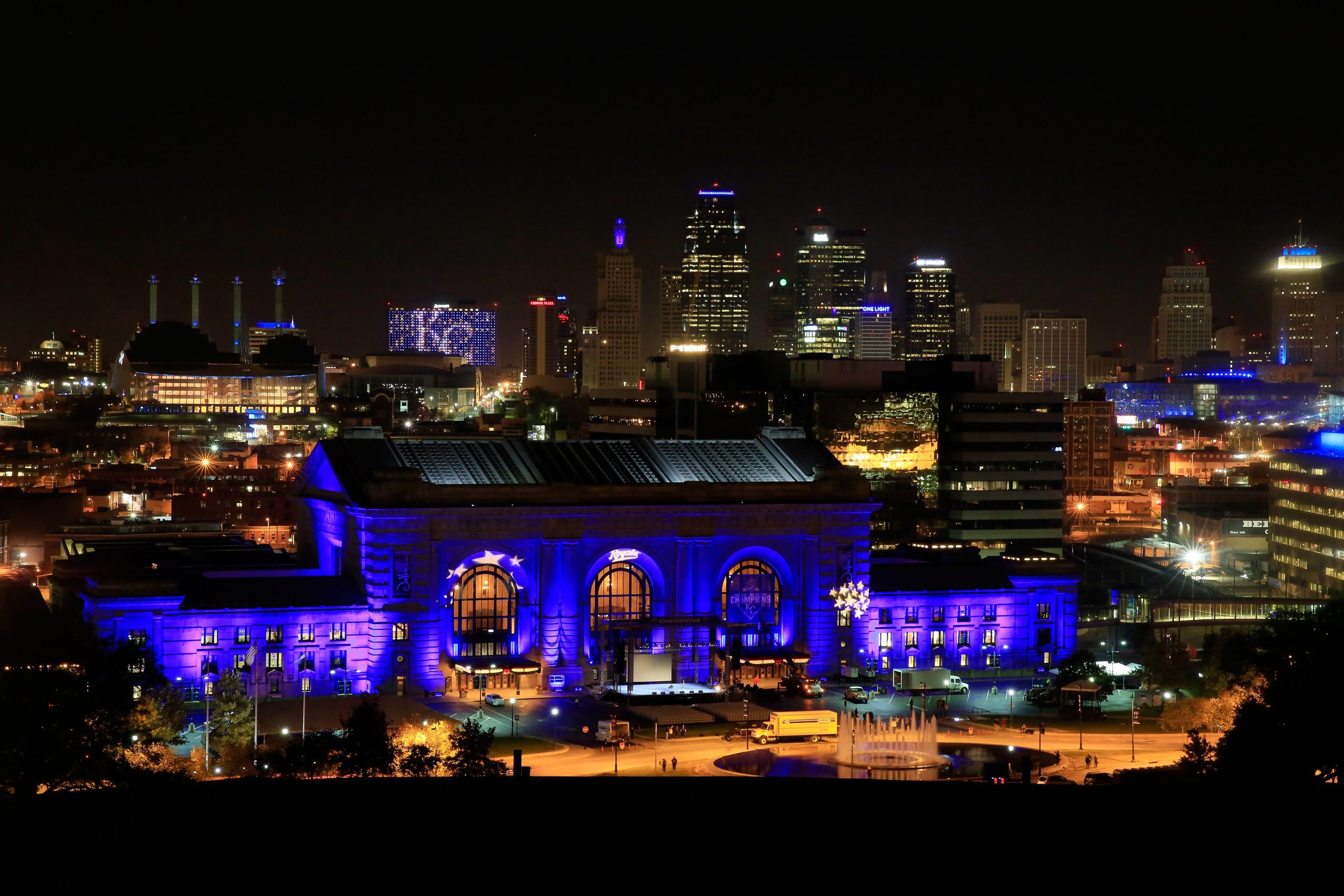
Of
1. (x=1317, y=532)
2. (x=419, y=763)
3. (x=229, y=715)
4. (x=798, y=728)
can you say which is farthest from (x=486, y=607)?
(x=1317, y=532)

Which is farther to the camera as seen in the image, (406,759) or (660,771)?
(660,771)

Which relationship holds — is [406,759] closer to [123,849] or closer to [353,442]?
[123,849]

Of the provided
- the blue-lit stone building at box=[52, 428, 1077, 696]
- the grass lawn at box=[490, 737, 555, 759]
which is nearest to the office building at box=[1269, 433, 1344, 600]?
the blue-lit stone building at box=[52, 428, 1077, 696]

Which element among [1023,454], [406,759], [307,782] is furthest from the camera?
[1023,454]

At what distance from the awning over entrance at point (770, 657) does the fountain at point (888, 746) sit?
1984 cm

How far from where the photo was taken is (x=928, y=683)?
113000 mm

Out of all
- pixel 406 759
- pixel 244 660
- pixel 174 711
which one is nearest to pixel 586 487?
pixel 244 660

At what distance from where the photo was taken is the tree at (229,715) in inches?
3351

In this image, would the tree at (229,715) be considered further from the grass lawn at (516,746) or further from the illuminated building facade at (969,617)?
the illuminated building facade at (969,617)

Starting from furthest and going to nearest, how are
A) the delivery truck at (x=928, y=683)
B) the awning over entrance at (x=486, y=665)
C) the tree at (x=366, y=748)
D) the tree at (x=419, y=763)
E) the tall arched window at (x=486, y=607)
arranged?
the delivery truck at (x=928, y=683) < the tall arched window at (x=486, y=607) < the awning over entrance at (x=486, y=665) < the tree at (x=366, y=748) < the tree at (x=419, y=763)

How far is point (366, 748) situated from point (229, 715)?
63.7ft

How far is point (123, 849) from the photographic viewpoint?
3891cm

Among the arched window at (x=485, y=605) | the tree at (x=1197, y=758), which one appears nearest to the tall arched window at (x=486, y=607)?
the arched window at (x=485, y=605)

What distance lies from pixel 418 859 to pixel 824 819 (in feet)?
30.1
